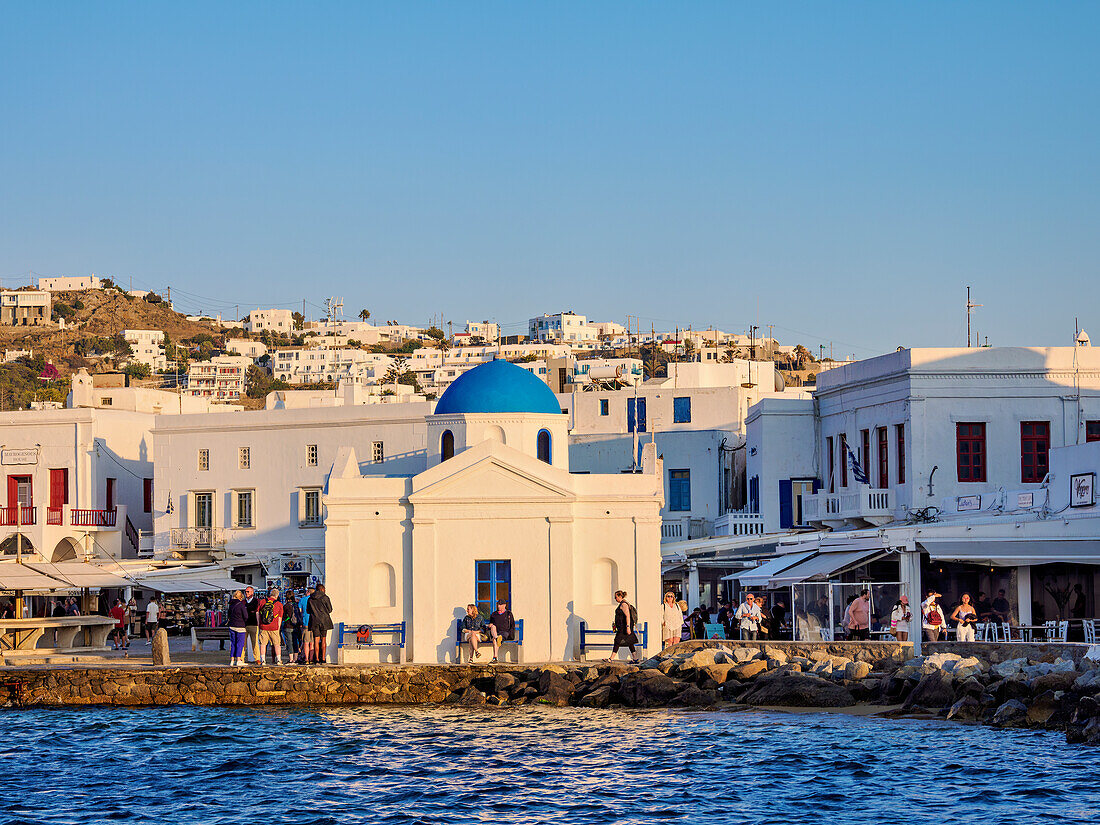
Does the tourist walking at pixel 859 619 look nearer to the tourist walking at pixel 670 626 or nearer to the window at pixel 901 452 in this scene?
the tourist walking at pixel 670 626

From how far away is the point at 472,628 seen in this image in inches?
1079

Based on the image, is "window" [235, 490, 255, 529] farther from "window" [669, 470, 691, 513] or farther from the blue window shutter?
the blue window shutter

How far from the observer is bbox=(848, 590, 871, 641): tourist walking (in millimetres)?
27781

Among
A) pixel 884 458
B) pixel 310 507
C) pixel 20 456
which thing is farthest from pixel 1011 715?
pixel 20 456

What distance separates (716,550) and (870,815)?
18.6 meters

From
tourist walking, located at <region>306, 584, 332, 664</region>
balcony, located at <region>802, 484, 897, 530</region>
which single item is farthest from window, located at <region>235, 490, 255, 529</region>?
tourist walking, located at <region>306, 584, 332, 664</region>

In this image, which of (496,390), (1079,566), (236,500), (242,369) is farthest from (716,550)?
(242,369)

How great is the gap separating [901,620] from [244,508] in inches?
1014

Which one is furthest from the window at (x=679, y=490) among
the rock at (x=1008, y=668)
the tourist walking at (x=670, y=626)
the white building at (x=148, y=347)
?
the white building at (x=148, y=347)

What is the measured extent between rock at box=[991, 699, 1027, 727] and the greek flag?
1378 cm

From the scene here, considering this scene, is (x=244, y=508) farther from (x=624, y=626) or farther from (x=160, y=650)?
(x=624, y=626)

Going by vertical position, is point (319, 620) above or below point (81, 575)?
below

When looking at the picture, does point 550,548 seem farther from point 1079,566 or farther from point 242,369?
point 242,369

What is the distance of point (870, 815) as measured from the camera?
17.2 metres
